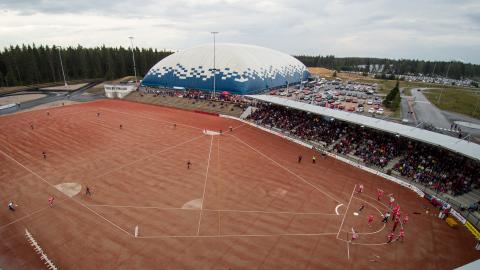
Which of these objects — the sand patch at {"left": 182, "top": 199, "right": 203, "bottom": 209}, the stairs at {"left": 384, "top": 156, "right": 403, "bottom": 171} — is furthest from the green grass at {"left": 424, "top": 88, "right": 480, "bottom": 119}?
the sand patch at {"left": 182, "top": 199, "right": 203, "bottom": 209}

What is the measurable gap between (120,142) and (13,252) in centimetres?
2246

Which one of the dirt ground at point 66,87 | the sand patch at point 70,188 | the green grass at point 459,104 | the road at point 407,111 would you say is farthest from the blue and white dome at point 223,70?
the sand patch at point 70,188

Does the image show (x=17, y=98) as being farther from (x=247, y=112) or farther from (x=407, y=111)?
(x=407, y=111)

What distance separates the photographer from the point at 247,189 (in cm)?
2783

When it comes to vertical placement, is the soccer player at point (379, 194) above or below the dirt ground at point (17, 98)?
below

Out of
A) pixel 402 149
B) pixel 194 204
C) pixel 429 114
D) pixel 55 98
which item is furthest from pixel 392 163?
pixel 55 98

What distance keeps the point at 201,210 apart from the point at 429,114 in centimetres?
5573

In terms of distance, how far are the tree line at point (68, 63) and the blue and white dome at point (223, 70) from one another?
34564 millimetres

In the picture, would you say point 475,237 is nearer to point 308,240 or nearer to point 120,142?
point 308,240

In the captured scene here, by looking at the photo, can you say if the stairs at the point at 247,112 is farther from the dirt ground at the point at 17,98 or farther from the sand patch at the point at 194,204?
the dirt ground at the point at 17,98

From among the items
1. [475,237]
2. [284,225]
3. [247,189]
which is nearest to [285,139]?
[247,189]

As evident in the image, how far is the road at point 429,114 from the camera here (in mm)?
49647

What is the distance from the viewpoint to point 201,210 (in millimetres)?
24094

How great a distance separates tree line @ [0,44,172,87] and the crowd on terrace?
83.4m
